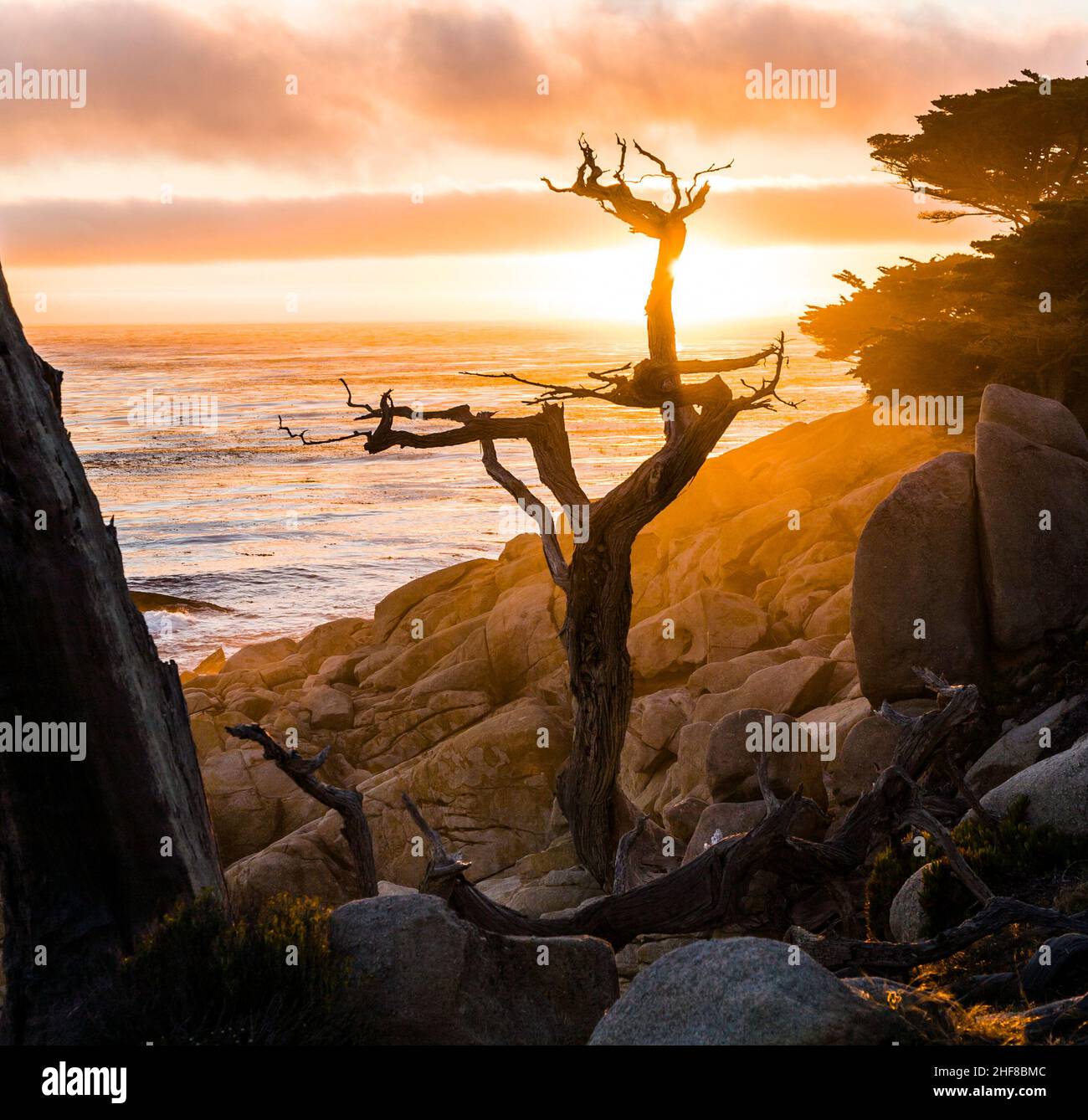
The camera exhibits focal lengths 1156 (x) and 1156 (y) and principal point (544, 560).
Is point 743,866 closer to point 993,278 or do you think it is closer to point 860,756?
point 860,756

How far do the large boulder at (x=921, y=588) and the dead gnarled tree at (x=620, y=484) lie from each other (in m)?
2.51

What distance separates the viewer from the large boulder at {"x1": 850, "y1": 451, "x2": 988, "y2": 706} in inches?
599

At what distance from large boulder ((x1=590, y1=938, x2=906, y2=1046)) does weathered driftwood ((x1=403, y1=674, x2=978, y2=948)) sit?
127 inches

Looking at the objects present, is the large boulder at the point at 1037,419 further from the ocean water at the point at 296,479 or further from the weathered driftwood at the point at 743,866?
the ocean water at the point at 296,479

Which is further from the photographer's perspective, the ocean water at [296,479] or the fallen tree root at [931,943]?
the ocean water at [296,479]

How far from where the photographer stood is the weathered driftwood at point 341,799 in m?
9.90

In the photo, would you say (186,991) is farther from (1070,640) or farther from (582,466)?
(582,466)

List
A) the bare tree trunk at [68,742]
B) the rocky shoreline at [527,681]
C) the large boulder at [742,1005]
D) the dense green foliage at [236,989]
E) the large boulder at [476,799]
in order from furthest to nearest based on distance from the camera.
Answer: the large boulder at [476,799] → the rocky shoreline at [527,681] → the bare tree trunk at [68,742] → the dense green foliage at [236,989] → the large boulder at [742,1005]

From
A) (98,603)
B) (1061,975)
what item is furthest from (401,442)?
(1061,975)

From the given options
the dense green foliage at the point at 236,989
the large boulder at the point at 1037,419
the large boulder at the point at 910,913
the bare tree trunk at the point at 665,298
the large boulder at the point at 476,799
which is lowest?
the large boulder at the point at 476,799

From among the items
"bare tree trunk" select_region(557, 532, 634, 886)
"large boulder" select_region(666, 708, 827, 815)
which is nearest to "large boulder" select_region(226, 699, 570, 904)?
"bare tree trunk" select_region(557, 532, 634, 886)

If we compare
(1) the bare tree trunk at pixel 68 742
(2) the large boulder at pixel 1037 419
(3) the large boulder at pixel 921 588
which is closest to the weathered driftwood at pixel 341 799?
(1) the bare tree trunk at pixel 68 742

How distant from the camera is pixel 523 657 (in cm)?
2288
